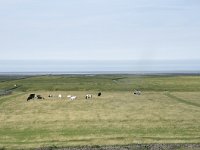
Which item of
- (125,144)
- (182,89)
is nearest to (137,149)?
(125,144)

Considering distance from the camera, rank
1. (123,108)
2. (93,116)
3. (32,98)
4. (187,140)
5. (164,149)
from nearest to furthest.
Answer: (164,149) → (187,140) → (93,116) → (123,108) → (32,98)

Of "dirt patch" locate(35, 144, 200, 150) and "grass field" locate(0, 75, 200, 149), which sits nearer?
"dirt patch" locate(35, 144, 200, 150)

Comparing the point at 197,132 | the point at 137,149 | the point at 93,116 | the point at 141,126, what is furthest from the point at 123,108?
the point at 137,149

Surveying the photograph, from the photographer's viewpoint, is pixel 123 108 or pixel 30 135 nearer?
pixel 30 135

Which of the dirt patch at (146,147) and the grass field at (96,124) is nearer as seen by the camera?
the dirt patch at (146,147)

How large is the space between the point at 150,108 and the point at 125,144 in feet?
74.9

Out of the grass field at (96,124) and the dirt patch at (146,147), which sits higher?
the grass field at (96,124)

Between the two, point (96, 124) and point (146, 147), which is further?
point (96, 124)

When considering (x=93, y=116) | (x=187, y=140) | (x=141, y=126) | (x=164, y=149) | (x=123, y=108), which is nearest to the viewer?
(x=164, y=149)

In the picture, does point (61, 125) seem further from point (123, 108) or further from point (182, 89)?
point (182, 89)

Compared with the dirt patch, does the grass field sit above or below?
above

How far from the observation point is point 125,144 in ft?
111

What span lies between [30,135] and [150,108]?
930 inches

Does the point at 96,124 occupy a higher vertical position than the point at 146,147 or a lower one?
higher
